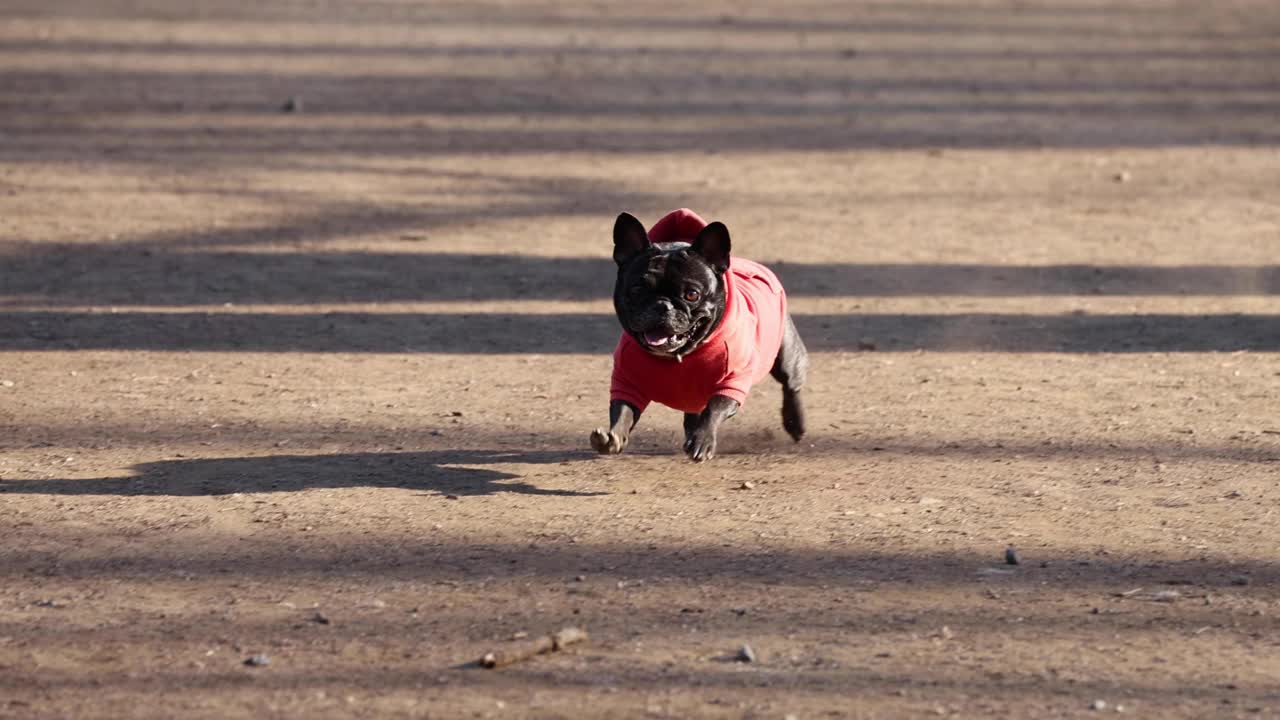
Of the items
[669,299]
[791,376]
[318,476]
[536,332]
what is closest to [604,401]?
[791,376]

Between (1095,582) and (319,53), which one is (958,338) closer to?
(1095,582)

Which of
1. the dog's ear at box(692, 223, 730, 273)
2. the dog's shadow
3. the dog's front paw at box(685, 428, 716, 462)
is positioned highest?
the dog's ear at box(692, 223, 730, 273)

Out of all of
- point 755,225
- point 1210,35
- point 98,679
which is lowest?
point 98,679

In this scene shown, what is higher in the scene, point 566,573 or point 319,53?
point 319,53

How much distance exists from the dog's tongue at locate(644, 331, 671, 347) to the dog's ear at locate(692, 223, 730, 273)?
32 cm

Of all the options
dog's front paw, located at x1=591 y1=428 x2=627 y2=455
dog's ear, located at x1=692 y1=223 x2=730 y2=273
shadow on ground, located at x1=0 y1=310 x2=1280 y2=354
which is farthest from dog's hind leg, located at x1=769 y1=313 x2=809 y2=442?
shadow on ground, located at x1=0 y1=310 x2=1280 y2=354

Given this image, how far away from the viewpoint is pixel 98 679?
4293mm

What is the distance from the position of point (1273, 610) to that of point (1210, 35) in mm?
14909

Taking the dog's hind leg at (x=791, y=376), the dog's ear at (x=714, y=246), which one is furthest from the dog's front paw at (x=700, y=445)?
the dog's hind leg at (x=791, y=376)

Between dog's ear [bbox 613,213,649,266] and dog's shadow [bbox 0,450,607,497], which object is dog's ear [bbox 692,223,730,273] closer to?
dog's ear [bbox 613,213,649,266]

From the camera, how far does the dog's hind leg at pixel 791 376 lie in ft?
21.0

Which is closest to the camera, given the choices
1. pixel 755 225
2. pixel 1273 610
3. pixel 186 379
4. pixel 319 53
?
pixel 1273 610

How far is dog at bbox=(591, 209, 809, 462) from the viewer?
18.3 ft

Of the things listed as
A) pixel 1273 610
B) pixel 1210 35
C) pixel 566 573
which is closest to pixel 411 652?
pixel 566 573
